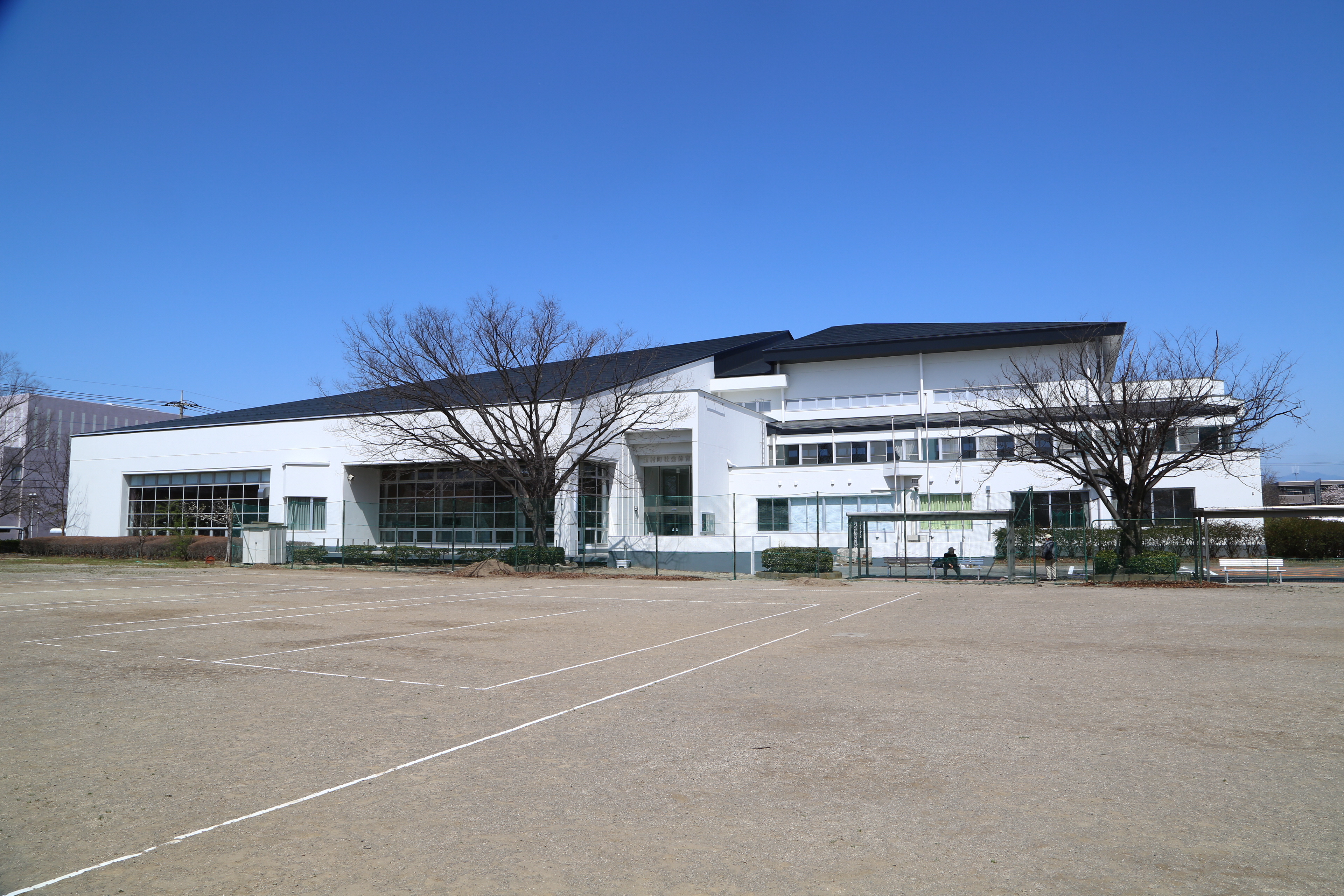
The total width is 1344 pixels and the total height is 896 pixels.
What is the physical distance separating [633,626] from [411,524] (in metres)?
→ 30.9

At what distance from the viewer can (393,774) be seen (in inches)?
259

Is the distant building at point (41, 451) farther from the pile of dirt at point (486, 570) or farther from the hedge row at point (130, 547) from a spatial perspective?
the pile of dirt at point (486, 570)

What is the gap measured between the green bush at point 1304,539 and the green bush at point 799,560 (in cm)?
2264

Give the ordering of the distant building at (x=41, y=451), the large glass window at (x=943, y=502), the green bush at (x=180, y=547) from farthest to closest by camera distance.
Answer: the distant building at (x=41, y=451)
the large glass window at (x=943, y=502)
the green bush at (x=180, y=547)

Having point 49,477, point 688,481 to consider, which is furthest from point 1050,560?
point 49,477

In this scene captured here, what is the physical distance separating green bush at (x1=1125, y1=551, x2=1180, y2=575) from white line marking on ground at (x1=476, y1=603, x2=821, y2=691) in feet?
46.8

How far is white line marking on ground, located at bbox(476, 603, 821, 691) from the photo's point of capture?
1034cm

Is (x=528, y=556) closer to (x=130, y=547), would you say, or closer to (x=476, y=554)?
(x=476, y=554)

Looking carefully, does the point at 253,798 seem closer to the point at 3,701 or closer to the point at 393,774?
the point at 393,774

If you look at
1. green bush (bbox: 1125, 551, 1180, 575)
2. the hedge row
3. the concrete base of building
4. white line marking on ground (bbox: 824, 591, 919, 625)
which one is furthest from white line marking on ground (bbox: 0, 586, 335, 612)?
green bush (bbox: 1125, 551, 1180, 575)

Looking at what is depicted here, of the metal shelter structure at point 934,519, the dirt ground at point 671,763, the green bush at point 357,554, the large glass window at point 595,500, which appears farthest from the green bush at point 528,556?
the dirt ground at point 671,763

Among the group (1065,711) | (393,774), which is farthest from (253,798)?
(1065,711)

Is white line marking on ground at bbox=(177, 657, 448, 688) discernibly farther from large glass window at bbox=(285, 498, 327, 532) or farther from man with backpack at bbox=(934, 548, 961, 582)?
large glass window at bbox=(285, 498, 327, 532)

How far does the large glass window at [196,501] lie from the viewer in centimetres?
4688
